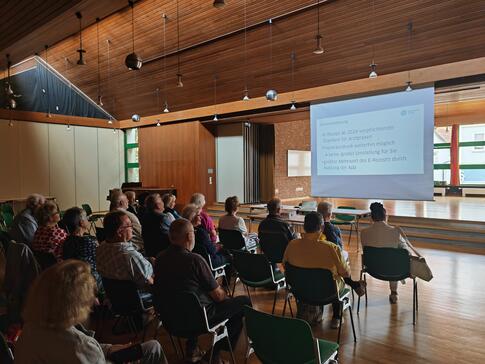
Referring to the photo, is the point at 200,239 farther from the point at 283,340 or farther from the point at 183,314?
the point at 283,340

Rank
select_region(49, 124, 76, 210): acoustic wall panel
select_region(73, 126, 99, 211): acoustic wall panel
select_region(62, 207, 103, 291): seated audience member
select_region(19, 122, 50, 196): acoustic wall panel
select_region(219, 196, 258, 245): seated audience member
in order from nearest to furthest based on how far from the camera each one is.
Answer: select_region(62, 207, 103, 291): seated audience member < select_region(219, 196, 258, 245): seated audience member < select_region(19, 122, 50, 196): acoustic wall panel < select_region(49, 124, 76, 210): acoustic wall panel < select_region(73, 126, 99, 211): acoustic wall panel

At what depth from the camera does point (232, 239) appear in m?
4.49

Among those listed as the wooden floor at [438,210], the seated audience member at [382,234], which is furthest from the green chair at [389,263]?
the wooden floor at [438,210]

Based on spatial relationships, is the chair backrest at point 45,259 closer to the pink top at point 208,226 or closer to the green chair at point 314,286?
the pink top at point 208,226

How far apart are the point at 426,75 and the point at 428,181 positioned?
2096mm

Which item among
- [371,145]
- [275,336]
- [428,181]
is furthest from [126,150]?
[275,336]

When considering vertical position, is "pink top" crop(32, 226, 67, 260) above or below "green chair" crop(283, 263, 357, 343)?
above

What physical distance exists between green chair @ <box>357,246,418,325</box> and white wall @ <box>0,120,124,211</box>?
11176mm

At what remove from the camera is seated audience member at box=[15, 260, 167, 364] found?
136 cm

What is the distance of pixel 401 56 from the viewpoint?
6.52 metres

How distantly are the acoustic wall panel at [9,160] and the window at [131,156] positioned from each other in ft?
12.6

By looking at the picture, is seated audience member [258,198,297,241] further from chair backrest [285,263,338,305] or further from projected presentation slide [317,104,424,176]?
projected presentation slide [317,104,424,176]

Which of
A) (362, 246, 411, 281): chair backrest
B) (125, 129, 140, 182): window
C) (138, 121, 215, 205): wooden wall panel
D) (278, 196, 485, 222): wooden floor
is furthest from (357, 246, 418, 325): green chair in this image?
(125, 129, 140, 182): window

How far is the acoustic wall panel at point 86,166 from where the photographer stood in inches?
495
